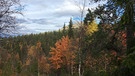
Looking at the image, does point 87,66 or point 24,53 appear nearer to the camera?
point 87,66

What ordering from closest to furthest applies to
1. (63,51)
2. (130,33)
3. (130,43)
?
(130,43) < (130,33) < (63,51)

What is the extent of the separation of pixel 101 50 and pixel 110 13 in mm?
1623

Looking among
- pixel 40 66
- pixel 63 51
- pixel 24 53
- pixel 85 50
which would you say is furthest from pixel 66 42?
pixel 24 53

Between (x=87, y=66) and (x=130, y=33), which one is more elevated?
(x=130, y=33)

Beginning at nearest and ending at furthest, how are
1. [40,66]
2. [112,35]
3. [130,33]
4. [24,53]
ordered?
1. [130,33]
2. [112,35]
3. [40,66]
4. [24,53]

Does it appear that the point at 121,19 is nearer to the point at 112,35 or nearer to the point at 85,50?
the point at 112,35

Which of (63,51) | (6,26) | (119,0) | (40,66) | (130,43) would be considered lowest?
(40,66)

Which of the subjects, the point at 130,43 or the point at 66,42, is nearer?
the point at 130,43

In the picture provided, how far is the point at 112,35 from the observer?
11891mm

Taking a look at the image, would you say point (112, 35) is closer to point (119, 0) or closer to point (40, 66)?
point (119, 0)

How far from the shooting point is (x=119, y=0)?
977 cm

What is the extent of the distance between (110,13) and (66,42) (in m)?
47.7

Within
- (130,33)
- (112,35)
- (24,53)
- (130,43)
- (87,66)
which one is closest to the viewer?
(130,43)

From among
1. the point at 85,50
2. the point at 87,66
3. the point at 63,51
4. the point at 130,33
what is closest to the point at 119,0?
the point at 130,33
